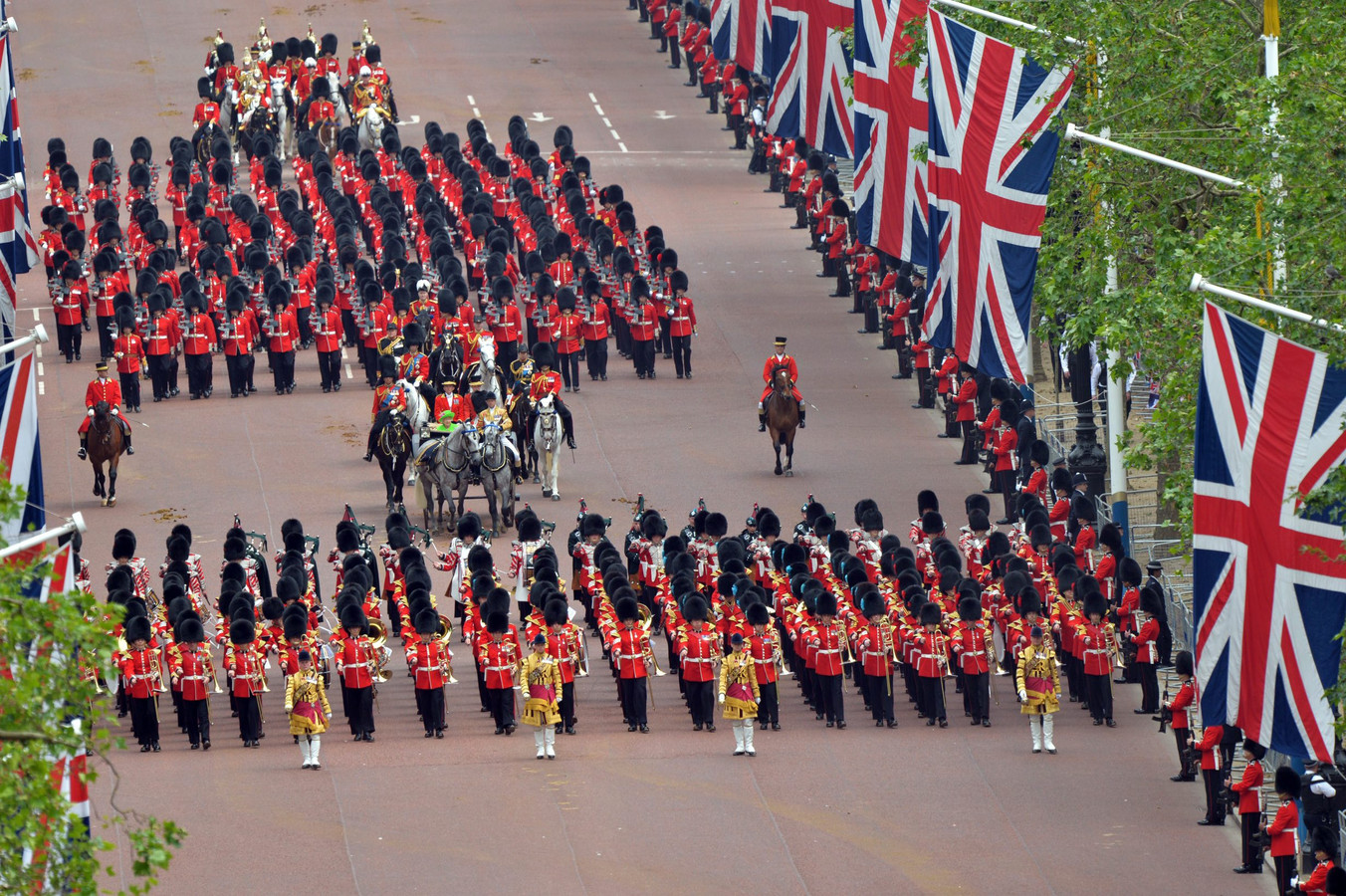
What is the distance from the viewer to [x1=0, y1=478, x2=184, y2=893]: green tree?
38.1ft

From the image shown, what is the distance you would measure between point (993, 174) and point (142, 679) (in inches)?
324

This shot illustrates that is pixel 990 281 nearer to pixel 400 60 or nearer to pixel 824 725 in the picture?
pixel 824 725

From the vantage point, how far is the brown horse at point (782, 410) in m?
30.3

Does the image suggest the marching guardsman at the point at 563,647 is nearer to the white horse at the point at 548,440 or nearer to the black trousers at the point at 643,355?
the white horse at the point at 548,440

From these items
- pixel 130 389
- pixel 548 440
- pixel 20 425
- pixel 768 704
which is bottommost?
pixel 768 704

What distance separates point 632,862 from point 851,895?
169 cm

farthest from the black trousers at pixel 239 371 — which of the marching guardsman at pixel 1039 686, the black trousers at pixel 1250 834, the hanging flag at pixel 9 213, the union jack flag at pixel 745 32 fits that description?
the black trousers at pixel 1250 834

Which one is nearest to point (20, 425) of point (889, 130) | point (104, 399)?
point (889, 130)

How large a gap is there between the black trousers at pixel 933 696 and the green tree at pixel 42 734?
11.6 m

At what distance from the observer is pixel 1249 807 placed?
1877cm

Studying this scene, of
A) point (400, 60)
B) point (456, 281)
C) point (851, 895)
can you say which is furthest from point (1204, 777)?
point (400, 60)

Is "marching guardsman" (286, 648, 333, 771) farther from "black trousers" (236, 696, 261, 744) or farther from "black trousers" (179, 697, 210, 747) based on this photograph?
"black trousers" (179, 697, 210, 747)

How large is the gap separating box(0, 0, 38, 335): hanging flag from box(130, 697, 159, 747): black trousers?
11.0 ft

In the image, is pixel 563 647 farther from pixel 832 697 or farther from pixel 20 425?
pixel 20 425
